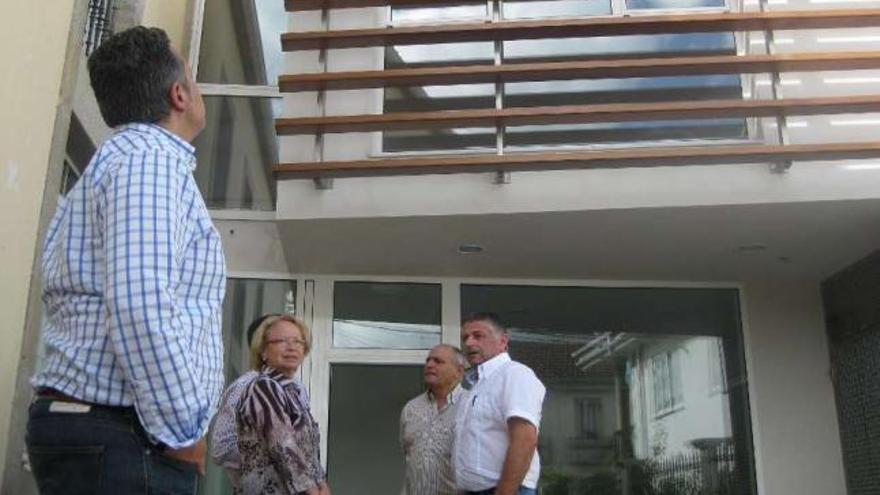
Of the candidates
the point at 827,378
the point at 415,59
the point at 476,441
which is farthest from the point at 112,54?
the point at 827,378

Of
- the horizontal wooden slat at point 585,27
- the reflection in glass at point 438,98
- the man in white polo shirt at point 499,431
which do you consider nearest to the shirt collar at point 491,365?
the man in white polo shirt at point 499,431

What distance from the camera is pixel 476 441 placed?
156 inches

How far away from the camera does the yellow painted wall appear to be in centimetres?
285

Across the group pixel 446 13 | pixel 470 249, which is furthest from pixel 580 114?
pixel 446 13

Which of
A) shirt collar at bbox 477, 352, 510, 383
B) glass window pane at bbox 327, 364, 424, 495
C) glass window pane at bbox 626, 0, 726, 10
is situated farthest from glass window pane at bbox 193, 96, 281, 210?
shirt collar at bbox 477, 352, 510, 383

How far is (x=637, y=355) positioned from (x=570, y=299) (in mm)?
661

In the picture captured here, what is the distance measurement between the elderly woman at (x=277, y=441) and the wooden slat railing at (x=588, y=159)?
8.30ft

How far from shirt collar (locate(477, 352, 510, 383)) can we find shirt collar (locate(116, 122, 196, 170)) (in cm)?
253

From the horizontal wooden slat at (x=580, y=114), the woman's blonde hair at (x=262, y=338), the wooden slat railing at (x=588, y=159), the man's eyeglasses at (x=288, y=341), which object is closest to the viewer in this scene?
the man's eyeglasses at (x=288, y=341)

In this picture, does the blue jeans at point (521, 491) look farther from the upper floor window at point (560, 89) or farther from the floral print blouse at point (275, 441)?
the upper floor window at point (560, 89)

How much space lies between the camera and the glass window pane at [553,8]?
21.1 feet

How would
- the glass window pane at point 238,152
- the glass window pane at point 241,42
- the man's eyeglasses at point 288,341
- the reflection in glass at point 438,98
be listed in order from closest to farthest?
1. the man's eyeglasses at point 288,341
2. the reflection in glass at point 438,98
3. the glass window pane at point 238,152
4. the glass window pane at point 241,42

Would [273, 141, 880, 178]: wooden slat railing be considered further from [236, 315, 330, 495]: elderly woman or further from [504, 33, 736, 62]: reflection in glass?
[236, 315, 330, 495]: elderly woman

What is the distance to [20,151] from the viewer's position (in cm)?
299
